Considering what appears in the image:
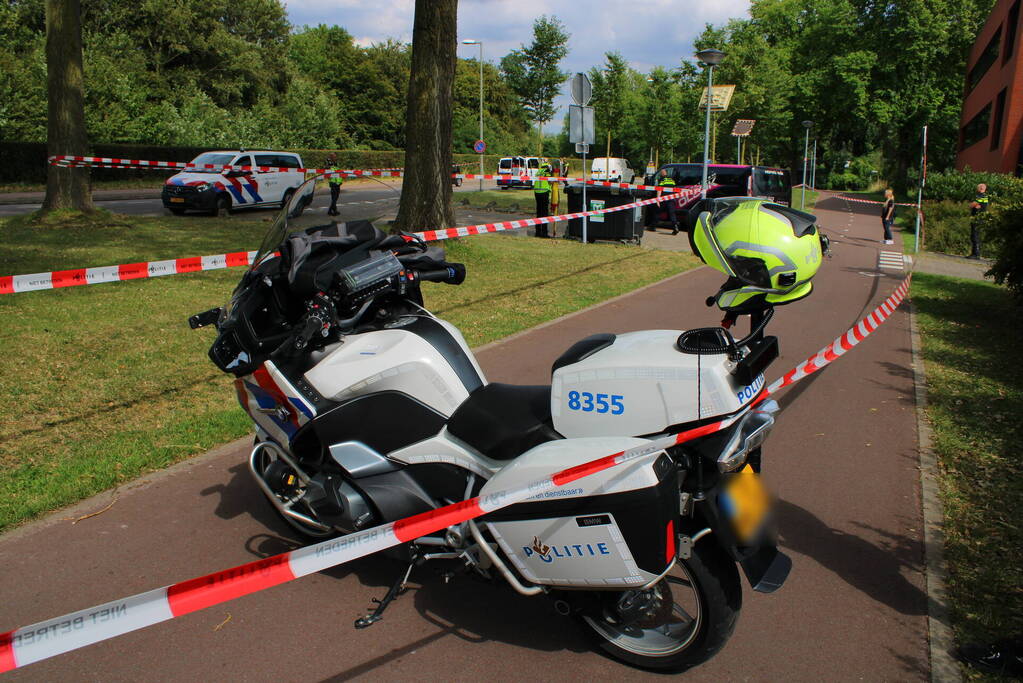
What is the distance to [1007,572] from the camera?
143 inches

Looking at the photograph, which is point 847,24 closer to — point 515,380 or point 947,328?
point 947,328

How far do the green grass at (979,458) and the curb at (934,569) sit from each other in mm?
42

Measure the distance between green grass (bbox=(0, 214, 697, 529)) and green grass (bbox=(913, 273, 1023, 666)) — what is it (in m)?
4.36

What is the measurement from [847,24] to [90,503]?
173 feet

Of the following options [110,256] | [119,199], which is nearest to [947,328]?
[110,256]

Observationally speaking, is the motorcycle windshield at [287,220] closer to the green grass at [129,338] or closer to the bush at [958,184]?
the green grass at [129,338]

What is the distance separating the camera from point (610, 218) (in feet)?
54.9

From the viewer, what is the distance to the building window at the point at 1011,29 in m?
29.4

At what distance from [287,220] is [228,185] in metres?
17.2

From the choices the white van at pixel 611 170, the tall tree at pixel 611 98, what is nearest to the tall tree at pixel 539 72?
the tall tree at pixel 611 98

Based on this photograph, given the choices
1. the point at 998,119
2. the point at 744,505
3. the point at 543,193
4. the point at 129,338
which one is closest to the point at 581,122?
the point at 543,193

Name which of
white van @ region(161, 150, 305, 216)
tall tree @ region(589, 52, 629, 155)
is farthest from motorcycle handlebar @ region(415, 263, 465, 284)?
tall tree @ region(589, 52, 629, 155)

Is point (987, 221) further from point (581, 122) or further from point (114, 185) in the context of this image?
point (114, 185)

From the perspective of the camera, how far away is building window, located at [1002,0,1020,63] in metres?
29.4
